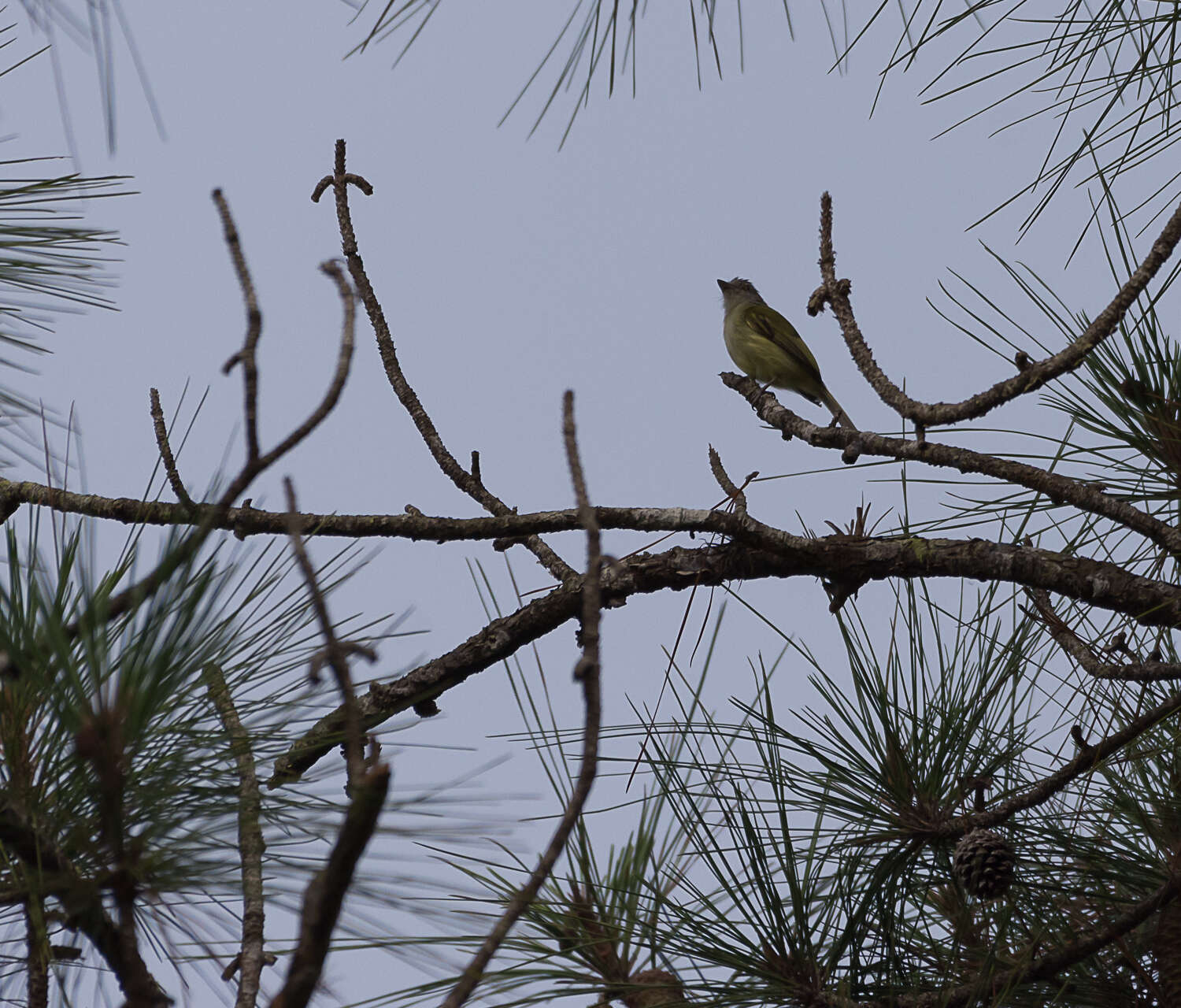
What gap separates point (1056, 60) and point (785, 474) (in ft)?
3.20

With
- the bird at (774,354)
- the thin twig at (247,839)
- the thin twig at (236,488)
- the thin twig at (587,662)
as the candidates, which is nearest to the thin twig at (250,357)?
the thin twig at (236,488)

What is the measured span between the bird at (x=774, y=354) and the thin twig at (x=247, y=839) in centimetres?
518

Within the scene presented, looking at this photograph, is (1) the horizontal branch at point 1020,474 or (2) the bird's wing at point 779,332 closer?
(1) the horizontal branch at point 1020,474

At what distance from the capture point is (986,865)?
2180mm

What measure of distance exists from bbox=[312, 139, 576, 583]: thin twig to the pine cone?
104 centimetres

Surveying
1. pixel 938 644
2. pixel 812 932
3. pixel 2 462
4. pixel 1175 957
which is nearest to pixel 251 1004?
pixel 812 932

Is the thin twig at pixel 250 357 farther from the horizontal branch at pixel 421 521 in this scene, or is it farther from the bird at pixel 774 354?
the bird at pixel 774 354

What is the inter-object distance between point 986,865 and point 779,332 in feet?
15.6

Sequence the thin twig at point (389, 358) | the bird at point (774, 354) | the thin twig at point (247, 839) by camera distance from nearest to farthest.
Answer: the thin twig at point (247, 839)
the thin twig at point (389, 358)
the bird at point (774, 354)

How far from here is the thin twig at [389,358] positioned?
288cm

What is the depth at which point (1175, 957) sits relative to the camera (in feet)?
7.67

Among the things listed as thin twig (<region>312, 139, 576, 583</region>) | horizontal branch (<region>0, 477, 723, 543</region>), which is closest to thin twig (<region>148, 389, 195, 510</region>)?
horizontal branch (<region>0, 477, 723, 543</region>)

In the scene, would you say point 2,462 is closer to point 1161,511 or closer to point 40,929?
point 40,929

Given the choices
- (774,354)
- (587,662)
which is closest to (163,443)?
(587,662)
